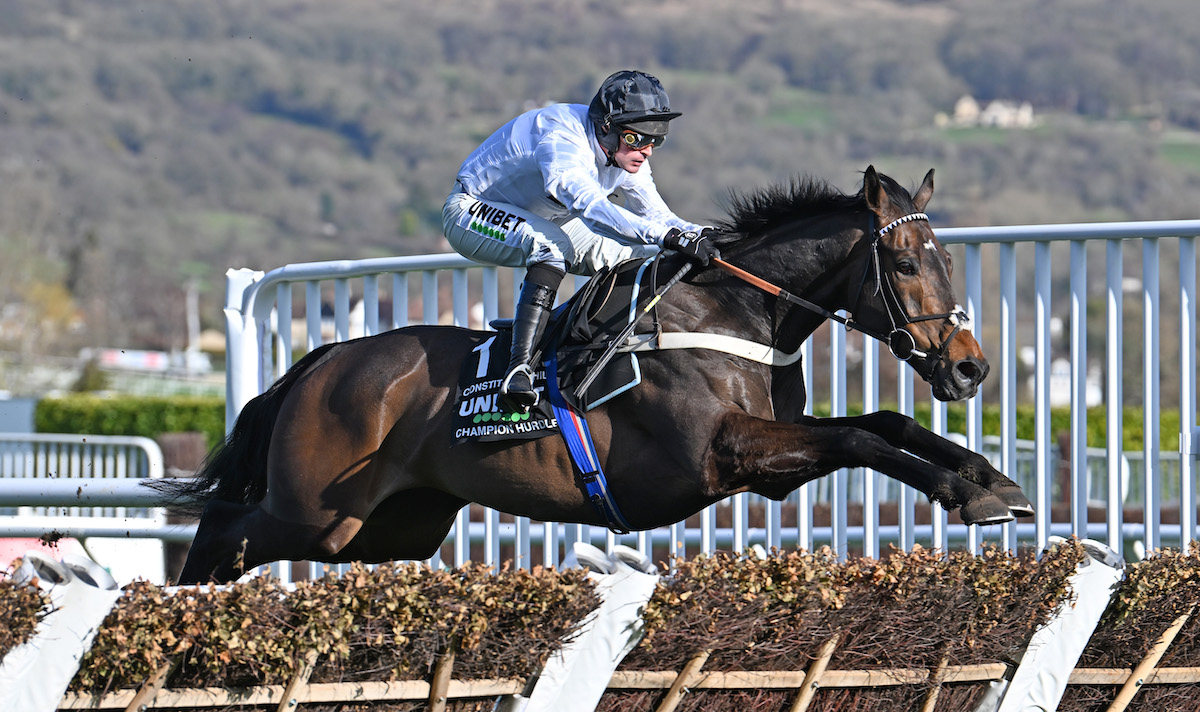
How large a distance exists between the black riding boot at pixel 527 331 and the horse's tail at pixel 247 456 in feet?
3.11

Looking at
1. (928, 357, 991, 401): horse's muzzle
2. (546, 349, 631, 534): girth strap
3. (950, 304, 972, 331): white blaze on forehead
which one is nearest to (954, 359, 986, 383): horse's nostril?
(928, 357, 991, 401): horse's muzzle

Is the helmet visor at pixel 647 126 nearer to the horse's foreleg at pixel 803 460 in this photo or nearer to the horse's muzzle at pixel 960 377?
the horse's foreleg at pixel 803 460

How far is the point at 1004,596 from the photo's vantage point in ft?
12.4

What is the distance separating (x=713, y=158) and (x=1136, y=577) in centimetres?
10958

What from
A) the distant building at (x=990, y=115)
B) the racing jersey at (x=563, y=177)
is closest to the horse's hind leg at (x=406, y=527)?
the racing jersey at (x=563, y=177)

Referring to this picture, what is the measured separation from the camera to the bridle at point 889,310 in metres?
4.26

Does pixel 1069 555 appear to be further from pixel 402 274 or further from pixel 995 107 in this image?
pixel 995 107

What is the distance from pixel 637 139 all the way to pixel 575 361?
79 centimetres

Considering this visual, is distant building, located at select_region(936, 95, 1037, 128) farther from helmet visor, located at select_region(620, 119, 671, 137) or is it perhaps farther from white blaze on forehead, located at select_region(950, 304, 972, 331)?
white blaze on forehead, located at select_region(950, 304, 972, 331)

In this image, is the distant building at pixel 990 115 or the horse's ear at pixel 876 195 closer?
the horse's ear at pixel 876 195

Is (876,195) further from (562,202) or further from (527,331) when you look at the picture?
(527,331)

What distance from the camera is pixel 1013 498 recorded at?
4047mm

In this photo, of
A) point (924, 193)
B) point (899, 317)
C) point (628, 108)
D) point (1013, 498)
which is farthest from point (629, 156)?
point (1013, 498)

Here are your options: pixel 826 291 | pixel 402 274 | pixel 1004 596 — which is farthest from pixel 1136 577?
pixel 402 274
